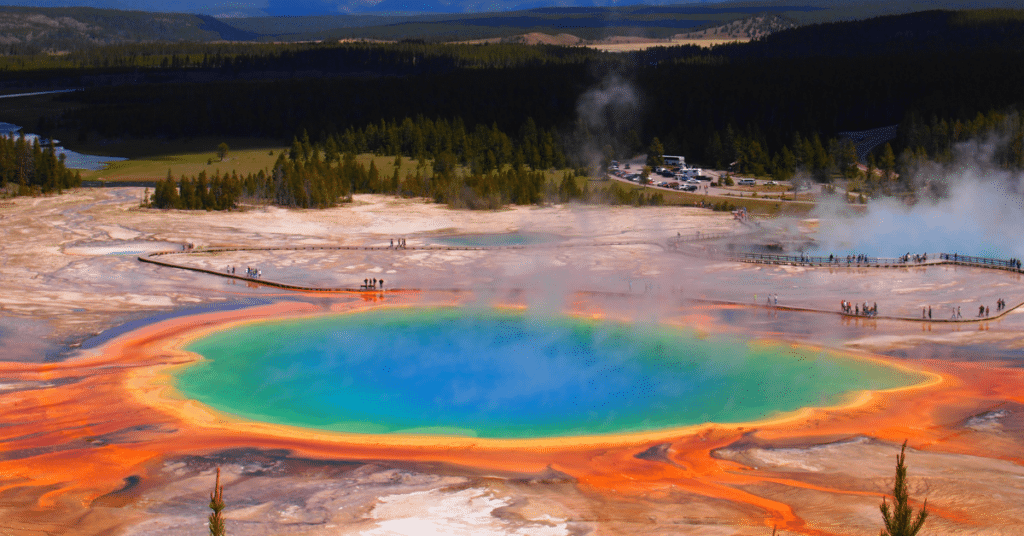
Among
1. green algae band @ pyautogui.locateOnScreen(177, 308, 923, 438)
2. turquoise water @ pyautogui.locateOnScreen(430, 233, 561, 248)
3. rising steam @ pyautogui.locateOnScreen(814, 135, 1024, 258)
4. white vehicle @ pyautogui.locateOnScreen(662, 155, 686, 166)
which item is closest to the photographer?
green algae band @ pyautogui.locateOnScreen(177, 308, 923, 438)

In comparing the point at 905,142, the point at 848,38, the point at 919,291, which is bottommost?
the point at 919,291

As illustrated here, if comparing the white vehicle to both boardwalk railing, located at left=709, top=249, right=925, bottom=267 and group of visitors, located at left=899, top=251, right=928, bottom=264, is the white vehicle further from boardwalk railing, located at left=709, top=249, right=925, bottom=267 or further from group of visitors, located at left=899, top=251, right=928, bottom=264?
group of visitors, located at left=899, top=251, right=928, bottom=264

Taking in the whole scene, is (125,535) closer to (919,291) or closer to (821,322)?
(821,322)

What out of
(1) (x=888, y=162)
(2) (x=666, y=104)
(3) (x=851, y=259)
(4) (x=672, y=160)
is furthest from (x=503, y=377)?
(2) (x=666, y=104)

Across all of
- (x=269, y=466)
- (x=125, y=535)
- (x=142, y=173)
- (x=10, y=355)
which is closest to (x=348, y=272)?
(x=10, y=355)

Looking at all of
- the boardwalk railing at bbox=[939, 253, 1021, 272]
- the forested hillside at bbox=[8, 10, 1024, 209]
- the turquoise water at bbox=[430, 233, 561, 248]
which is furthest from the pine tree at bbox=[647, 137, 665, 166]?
the boardwalk railing at bbox=[939, 253, 1021, 272]

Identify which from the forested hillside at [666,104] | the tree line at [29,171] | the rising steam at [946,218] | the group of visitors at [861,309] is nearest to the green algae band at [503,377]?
the group of visitors at [861,309]

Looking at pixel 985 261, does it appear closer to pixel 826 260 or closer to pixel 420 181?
pixel 826 260
